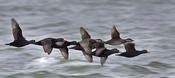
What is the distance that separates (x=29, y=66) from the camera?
2348cm

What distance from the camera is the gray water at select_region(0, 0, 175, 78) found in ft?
74.6

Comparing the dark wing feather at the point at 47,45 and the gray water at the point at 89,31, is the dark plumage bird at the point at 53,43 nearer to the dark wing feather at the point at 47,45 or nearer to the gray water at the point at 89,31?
the dark wing feather at the point at 47,45

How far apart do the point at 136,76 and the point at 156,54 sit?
3.67 m

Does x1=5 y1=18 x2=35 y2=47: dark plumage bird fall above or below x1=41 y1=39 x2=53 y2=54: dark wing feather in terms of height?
above

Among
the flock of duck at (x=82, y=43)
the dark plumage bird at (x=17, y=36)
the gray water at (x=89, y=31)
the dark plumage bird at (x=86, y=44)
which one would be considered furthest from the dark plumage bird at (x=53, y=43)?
the gray water at (x=89, y=31)

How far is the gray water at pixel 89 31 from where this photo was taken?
22734mm

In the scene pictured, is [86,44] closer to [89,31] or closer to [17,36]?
[17,36]

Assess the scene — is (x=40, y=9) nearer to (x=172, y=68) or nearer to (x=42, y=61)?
(x=42, y=61)

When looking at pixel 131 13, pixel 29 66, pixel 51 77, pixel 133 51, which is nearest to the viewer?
pixel 133 51

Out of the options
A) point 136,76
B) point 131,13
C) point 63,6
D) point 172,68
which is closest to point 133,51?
point 136,76

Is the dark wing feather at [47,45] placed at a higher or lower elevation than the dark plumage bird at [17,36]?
lower

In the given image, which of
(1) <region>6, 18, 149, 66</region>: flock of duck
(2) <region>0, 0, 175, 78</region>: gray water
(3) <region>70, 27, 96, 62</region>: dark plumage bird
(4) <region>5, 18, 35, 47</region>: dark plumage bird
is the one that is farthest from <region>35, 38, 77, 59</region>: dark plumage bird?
(2) <region>0, 0, 175, 78</region>: gray water

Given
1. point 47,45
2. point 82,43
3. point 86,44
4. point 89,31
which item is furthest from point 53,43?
point 89,31

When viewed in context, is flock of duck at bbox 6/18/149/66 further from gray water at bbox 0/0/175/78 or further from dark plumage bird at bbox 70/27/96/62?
gray water at bbox 0/0/175/78
